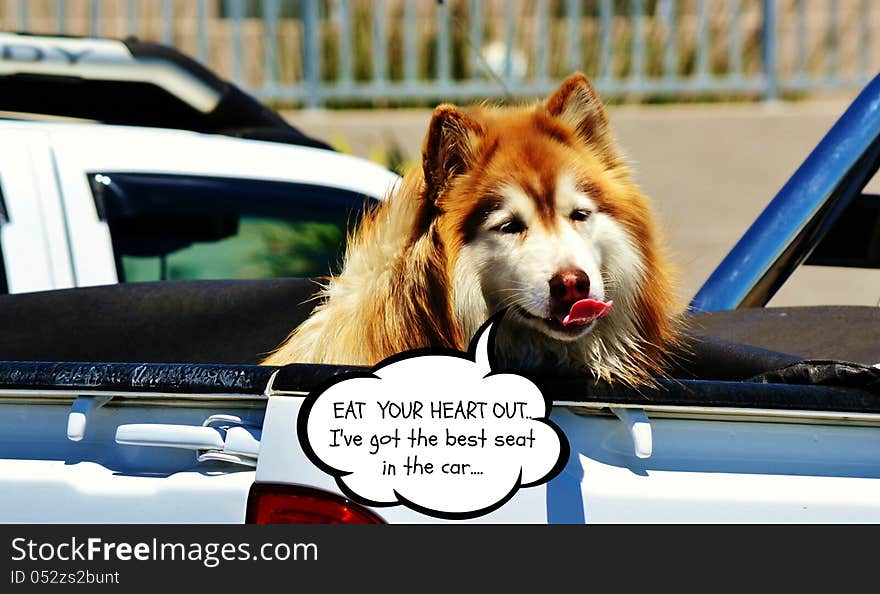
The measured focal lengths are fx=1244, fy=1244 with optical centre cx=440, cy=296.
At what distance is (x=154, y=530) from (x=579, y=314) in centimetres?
87

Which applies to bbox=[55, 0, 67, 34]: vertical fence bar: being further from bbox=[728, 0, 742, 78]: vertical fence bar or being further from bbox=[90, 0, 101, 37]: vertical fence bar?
bbox=[728, 0, 742, 78]: vertical fence bar

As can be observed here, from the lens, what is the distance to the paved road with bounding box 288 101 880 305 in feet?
31.6

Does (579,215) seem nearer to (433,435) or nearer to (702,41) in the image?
(433,435)

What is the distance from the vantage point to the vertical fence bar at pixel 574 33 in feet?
32.0

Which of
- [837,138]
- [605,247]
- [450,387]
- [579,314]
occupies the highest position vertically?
[837,138]

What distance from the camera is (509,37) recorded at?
963 cm

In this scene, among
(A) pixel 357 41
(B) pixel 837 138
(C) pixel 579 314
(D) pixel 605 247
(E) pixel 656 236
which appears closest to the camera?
(C) pixel 579 314

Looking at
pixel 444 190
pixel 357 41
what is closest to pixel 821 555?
pixel 444 190

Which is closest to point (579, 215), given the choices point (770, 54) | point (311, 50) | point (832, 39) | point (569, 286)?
point (569, 286)

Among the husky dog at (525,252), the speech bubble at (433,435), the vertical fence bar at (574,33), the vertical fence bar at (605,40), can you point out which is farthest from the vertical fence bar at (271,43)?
the speech bubble at (433,435)

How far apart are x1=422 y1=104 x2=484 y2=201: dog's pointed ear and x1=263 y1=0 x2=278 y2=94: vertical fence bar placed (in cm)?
771

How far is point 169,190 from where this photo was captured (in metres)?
4.46

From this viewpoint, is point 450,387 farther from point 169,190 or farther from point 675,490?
point 169,190

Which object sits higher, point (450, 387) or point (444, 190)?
point (444, 190)
